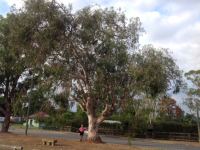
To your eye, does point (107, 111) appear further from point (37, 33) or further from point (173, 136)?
point (173, 136)

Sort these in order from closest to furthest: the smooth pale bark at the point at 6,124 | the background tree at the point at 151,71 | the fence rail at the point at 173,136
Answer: the background tree at the point at 151,71 < the smooth pale bark at the point at 6,124 < the fence rail at the point at 173,136

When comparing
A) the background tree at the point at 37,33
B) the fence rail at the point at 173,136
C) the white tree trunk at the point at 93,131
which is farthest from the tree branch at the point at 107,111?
the fence rail at the point at 173,136

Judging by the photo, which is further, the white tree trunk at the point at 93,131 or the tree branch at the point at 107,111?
the white tree trunk at the point at 93,131

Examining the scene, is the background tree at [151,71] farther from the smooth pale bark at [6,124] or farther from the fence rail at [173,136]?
the fence rail at [173,136]

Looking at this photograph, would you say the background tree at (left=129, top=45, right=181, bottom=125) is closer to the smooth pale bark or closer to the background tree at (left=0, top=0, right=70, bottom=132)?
the background tree at (left=0, top=0, right=70, bottom=132)

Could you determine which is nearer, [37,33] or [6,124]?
[37,33]

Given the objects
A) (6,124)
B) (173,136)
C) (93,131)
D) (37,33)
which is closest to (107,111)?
(93,131)

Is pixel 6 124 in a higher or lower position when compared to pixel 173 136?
lower

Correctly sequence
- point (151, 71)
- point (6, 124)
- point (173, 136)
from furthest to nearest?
1. point (173, 136)
2. point (6, 124)
3. point (151, 71)

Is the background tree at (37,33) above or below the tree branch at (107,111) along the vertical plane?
above

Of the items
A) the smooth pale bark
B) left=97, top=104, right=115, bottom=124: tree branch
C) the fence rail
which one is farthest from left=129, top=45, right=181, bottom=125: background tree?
the fence rail

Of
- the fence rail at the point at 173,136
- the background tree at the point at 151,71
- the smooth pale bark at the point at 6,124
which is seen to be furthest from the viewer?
the fence rail at the point at 173,136

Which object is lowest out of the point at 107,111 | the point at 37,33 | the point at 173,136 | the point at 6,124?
the point at 6,124

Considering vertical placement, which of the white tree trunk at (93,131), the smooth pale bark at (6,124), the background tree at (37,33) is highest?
the background tree at (37,33)
